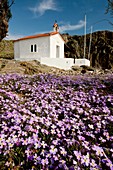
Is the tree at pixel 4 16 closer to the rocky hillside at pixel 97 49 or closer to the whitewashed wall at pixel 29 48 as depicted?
the whitewashed wall at pixel 29 48

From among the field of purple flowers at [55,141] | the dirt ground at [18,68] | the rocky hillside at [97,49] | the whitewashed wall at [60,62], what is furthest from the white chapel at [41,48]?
the field of purple flowers at [55,141]

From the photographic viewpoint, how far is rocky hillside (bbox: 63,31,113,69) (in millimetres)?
38062

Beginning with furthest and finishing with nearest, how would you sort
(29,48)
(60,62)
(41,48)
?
(29,48) < (41,48) < (60,62)

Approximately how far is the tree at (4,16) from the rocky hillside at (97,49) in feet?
81.0

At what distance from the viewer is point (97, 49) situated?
39562mm

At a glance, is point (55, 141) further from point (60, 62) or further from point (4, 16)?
point (60, 62)

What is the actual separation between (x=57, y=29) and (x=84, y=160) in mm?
37915

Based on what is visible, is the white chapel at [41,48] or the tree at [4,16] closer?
the tree at [4,16]

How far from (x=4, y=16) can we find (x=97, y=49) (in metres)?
29.0

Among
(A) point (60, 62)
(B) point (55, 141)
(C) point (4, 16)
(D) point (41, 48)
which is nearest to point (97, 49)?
(D) point (41, 48)

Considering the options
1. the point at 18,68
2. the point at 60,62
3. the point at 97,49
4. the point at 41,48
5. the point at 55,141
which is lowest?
the point at 55,141

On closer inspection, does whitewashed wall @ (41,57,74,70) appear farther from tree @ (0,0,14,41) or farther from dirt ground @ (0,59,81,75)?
tree @ (0,0,14,41)

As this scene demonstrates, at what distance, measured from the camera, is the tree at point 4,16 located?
13.1 m

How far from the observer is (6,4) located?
43.4 feet
